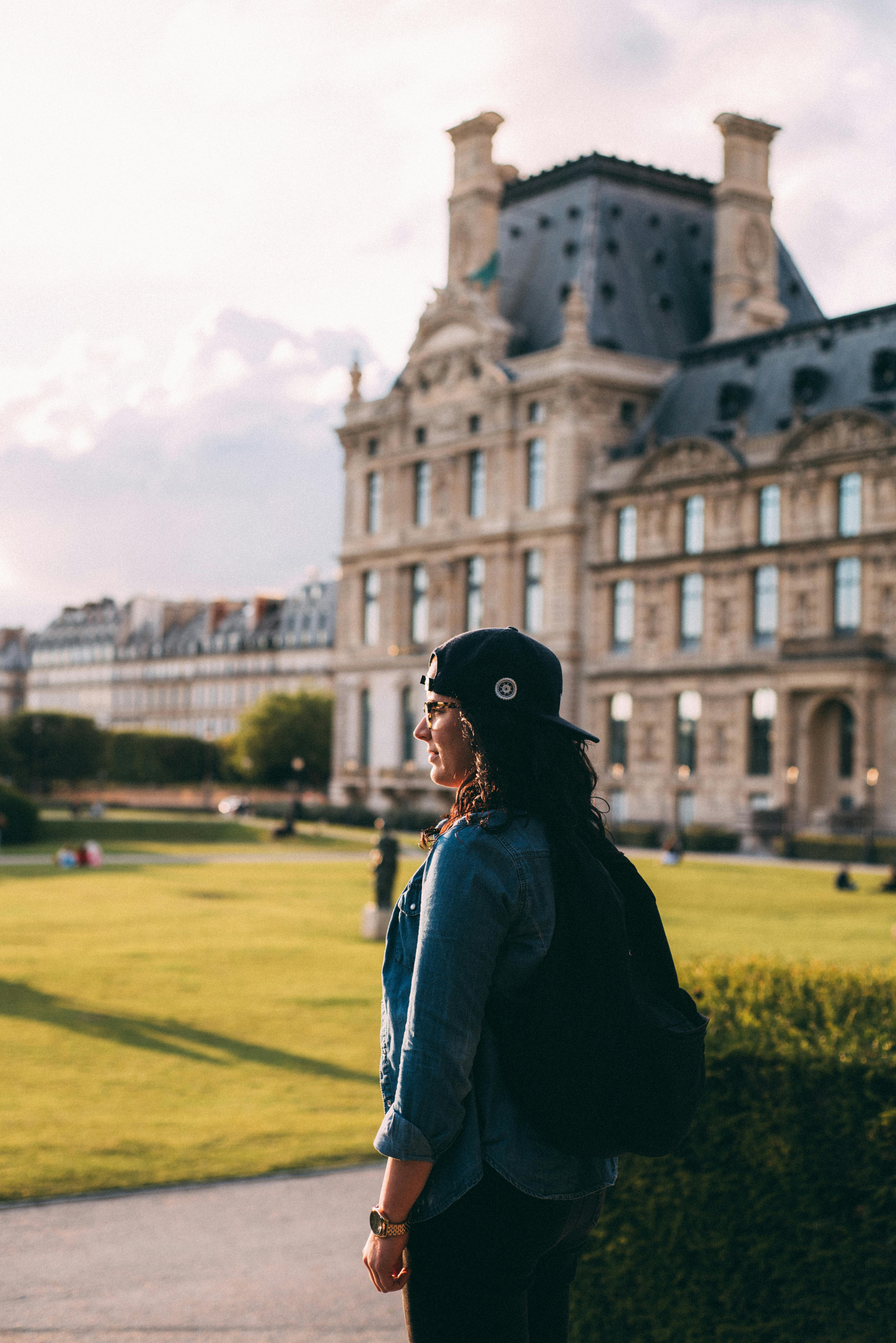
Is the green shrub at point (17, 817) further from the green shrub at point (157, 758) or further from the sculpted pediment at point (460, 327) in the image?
the green shrub at point (157, 758)

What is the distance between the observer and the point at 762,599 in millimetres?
64688

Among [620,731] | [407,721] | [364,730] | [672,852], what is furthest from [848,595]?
[364,730]

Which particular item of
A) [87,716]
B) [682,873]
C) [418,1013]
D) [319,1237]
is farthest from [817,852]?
[87,716]

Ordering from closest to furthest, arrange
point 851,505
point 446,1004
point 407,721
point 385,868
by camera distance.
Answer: point 446,1004, point 385,868, point 851,505, point 407,721

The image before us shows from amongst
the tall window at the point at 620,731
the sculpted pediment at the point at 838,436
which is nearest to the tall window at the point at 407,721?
the tall window at the point at 620,731

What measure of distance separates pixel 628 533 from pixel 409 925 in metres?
67.5

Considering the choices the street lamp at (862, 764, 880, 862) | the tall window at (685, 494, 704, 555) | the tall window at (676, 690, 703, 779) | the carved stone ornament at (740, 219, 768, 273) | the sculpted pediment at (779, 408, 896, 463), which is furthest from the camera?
the carved stone ornament at (740, 219, 768, 273)

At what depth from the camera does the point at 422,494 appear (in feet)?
271

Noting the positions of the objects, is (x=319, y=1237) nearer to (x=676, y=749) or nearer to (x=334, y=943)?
(x=334, y=943)

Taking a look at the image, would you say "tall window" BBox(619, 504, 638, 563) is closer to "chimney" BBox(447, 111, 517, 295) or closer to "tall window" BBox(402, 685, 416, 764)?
"tall window" BBox(402, 685, 416, 764)

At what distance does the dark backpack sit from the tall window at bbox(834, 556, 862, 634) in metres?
58.1

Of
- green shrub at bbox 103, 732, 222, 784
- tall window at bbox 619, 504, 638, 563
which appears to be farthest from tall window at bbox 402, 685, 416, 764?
green shrub at bbox 103, 732, 222, 784

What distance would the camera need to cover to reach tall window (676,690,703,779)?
219ft

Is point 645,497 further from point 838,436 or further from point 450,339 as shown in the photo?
→ point 450,339
